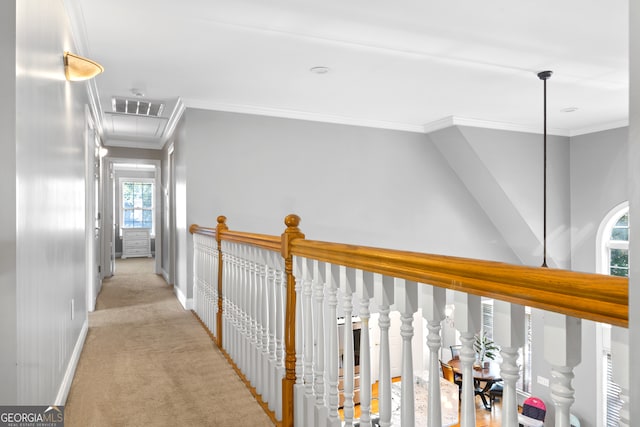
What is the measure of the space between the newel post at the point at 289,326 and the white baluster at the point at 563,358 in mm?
1305

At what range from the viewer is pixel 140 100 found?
482 cm

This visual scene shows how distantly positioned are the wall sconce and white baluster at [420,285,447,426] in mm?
2445

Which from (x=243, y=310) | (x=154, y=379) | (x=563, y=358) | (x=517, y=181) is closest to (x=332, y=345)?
(x=563, y=358)

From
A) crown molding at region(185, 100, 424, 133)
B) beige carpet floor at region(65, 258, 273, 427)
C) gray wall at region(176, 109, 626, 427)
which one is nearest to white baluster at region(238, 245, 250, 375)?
beige carpet floor at region(65, 258, 273, 427)

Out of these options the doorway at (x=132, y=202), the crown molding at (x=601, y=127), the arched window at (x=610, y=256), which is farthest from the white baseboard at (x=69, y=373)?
the doorway at (x=132, y=202)

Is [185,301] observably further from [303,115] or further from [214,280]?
[303,115]

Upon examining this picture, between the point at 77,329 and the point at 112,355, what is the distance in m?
0.32

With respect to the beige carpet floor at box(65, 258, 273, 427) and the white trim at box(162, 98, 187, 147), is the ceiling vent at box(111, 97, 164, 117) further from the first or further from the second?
the beige carpet floor at box(65, 258, 273, 427)

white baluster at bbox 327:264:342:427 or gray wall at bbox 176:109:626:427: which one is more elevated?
gray wall at bbox 176:109:626:427

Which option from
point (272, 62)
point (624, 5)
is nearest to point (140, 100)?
point (272, 62)

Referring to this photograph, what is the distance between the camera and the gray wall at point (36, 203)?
4.46 ft

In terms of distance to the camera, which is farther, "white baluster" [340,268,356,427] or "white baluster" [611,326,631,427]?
"white baluster" [340,268,356,427]

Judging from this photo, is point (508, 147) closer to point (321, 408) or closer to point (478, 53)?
point (478, 53)

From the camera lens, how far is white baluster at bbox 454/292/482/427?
921mm
